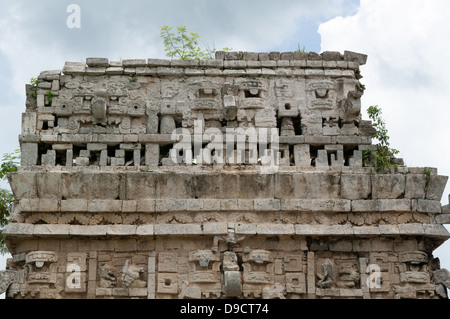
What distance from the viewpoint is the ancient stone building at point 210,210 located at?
1380 cm

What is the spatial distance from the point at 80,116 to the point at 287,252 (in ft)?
15.9

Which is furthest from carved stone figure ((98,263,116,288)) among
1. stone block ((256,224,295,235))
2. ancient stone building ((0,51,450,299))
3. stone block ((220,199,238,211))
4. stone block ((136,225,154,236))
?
stone block ((256,224,295,235))

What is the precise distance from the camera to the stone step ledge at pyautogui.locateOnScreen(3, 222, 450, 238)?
13.8m

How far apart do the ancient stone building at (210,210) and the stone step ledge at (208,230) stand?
0.02 meters

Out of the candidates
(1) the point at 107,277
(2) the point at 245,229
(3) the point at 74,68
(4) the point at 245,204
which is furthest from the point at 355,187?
(3) the point at 74,68

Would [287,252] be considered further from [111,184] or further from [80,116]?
[80,116]

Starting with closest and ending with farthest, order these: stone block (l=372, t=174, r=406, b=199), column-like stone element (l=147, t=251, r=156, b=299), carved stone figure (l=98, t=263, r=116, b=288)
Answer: column-like stone element (l=147, t=251, r=156, b=299), carved stone figure (l=98, t=263, r=116, b=288), stone block (l=372, t=174, r=406, b=199)

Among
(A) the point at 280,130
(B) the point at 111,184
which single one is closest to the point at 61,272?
(B) the point at 111,184

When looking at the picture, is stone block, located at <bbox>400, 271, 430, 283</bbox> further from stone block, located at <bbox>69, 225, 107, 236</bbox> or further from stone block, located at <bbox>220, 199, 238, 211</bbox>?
stone block, located at <bbox>69, 225, 107, 236</bbox>

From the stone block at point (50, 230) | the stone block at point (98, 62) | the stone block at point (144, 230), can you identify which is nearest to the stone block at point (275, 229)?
the stone block at point (144, 230)

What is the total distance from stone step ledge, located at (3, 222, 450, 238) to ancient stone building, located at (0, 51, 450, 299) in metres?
0.02
